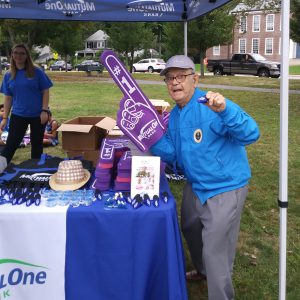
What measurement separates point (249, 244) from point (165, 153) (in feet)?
6.03

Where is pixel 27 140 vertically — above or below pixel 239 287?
above

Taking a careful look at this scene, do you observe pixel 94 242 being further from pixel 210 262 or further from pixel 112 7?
pixel 112 7

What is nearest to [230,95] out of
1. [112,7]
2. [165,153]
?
[112,7]

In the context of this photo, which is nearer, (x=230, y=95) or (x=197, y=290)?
(x=197, y=290)

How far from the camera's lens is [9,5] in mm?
4805

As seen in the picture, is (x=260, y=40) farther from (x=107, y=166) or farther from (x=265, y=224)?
(x=107, y=166)

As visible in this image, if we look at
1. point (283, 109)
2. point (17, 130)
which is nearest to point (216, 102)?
point (283, 109)

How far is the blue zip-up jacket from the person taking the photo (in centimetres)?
224

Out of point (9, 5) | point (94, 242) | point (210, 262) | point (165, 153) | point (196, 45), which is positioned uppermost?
point (196, 45)

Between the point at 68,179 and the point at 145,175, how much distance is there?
0.52 metres

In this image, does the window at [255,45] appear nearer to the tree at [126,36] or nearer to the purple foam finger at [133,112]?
the tree at [126,36]

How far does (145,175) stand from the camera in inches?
92.5

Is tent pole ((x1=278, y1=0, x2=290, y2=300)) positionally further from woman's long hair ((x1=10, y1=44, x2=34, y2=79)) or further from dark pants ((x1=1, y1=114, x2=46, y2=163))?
dark pants ((x1=1, y1=114, x2=46, y2=163))

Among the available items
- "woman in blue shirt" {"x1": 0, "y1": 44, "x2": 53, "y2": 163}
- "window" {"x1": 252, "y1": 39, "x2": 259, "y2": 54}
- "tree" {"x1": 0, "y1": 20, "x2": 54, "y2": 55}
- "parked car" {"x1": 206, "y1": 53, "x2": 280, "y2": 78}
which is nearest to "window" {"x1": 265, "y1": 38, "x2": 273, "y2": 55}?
"window" {"x1": 252, "y1": 39, "x2": 259, "y2": 54}
